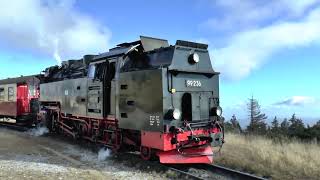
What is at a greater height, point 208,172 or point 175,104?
point 175,104

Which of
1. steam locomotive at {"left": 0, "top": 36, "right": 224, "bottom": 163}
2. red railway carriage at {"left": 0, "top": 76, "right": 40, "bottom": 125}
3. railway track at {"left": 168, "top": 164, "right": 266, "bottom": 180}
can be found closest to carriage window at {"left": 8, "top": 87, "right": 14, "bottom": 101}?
red railway carriage at {"left": 0, "top": 76, "right": 40, "bottom": 125}

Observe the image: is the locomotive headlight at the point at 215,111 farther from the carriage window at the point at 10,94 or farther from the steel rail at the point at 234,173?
the carriage window at the point at 10,94

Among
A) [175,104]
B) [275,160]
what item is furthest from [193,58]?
[275,160]

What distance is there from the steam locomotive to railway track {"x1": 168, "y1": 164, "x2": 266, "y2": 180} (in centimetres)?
25

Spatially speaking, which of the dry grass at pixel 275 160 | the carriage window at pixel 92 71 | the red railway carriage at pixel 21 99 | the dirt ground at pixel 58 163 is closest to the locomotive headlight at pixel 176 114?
the dirt ground at pixel 58 163

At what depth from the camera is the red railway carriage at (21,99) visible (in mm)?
23109

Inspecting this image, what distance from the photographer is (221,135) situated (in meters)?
11.5

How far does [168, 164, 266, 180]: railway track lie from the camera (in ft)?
32.2

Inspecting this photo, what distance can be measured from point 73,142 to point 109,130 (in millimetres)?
3900

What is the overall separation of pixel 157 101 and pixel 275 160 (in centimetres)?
378

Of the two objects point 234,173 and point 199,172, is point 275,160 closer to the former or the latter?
point 234,173

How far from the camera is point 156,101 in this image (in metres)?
10.5

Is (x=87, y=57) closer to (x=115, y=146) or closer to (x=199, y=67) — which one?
(x=115, y=146)

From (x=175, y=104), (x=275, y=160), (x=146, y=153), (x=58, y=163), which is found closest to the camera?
(x=175, y=104)
